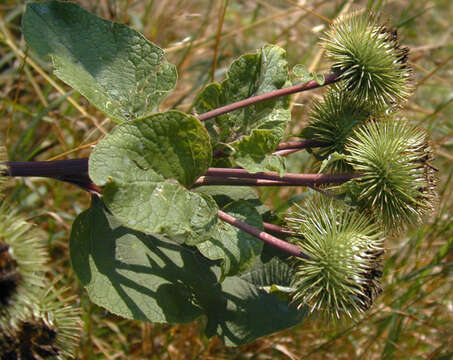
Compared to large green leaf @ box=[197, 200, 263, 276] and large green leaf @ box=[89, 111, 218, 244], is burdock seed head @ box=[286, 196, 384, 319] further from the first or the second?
large green leaf @ box=[89, 111, 218, 244]

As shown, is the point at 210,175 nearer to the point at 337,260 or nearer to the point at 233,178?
the point at 233,178

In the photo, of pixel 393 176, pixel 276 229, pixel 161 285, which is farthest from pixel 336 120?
pixel 161 285

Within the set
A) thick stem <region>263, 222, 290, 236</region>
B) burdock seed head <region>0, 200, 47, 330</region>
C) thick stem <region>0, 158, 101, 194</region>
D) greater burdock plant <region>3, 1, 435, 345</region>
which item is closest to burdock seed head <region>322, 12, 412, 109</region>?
greater burdock plant <region>3, 1, 435, 345</region>

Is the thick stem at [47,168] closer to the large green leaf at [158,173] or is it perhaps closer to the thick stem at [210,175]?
the thick stem at [210,175]

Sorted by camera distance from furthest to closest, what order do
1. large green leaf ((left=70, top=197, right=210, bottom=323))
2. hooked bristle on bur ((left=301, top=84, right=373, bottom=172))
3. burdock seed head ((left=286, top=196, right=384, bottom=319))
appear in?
hooked bristle on bur ((left=301, top=84, right=373, bottom=172)), large green leaf ((left=70, top=197, right=210, bottom=323)), burdock seed head ((left=286, top=196, right=384, bottom=319))

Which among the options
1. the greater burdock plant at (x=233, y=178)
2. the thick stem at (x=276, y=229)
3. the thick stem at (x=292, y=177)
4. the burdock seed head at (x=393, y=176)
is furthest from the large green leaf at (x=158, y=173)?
the burdock seed head at (x=393, y=176)

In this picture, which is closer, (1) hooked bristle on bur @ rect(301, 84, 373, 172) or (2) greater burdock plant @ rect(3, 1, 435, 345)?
(2) greater burdock plant @ rect(3, 1, 435, 345)
